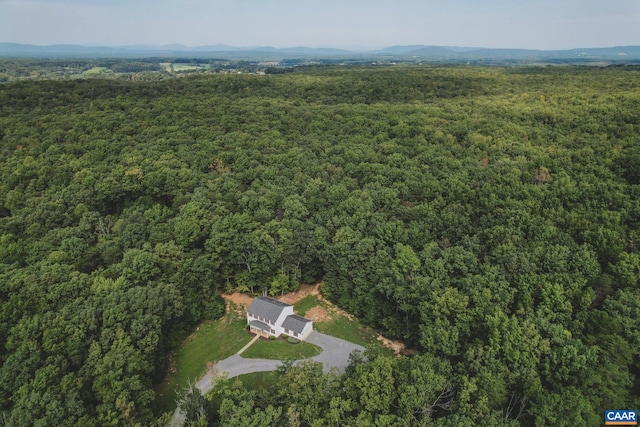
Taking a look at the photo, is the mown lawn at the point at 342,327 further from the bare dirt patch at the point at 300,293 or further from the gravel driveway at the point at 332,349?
the bare dirt patch at the point at 300,293

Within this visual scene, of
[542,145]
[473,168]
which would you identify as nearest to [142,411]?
[473,168]

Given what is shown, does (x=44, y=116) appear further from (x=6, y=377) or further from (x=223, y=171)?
(x=6, y=377)

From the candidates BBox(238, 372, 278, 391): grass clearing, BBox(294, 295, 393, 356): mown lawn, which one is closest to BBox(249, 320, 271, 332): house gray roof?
BBox(294, 295, 393, 356): mown lawn

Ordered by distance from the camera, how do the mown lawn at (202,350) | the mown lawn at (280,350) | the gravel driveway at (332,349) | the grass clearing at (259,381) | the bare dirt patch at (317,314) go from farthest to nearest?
1. the bare dirt patch at (317,314)
2. the mown lawn at (280,350)
3. the gravel driveway at (332,349)
4. the mown lawn at (202,350)
5. the grass clearing at (259,381)

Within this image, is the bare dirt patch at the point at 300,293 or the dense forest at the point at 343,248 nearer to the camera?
the dense forest at the point at 343,248

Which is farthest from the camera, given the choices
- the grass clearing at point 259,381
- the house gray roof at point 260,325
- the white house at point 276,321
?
the house gray roof at point 260,325

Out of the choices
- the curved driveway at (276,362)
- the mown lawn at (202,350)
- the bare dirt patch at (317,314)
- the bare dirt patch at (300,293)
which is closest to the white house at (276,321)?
the curved driveway at (276,362)

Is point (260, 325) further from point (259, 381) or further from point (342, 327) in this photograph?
point (342, 327)
